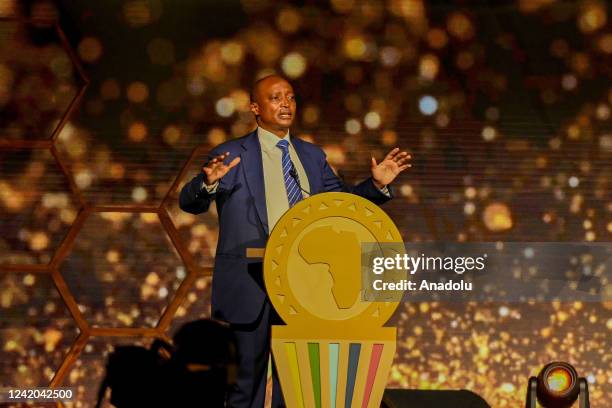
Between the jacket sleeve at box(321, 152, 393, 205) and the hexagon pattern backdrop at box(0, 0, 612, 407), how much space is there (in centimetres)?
53

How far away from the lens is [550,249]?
135 inches

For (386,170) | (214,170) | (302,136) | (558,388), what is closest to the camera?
(214,170)

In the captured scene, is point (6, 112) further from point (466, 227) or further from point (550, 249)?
point (550, 249)

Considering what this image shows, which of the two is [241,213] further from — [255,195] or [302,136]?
[302,136]

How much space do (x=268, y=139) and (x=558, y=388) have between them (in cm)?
113

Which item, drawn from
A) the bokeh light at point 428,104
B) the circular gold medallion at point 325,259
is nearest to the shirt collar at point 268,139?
the circular gold medallion at point 325,259

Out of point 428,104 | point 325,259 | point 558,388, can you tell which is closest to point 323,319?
point 325,259

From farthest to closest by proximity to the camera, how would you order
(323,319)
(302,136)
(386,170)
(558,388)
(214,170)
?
(302,136), (558,388), (386,170), (214,170), (323,319)

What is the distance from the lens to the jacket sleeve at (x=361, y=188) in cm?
270

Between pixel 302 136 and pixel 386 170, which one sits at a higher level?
pixel 302 136

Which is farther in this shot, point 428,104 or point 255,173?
point 428,104

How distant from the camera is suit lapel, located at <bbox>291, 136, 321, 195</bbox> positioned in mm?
2758

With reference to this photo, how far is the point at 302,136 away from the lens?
3391 mm

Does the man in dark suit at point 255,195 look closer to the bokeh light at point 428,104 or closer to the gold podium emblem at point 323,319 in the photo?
the gold podium emblem at point 323,319
